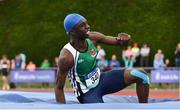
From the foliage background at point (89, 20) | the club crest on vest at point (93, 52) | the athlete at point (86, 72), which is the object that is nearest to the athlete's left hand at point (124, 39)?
the athlete at point (86, 72)

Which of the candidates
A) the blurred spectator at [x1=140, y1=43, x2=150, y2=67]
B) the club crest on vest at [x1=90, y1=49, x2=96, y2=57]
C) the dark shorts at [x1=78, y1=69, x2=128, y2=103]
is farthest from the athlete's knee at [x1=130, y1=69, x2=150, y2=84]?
the blurred spectator at [x1=140, y1=43, x2=150, y2=67]

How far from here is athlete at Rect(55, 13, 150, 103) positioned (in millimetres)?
5598

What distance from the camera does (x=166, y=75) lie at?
16109mm

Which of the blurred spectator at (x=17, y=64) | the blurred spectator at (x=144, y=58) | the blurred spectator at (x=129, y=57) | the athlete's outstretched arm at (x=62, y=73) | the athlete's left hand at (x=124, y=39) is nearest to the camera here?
the athlete's outstretched arm at (x=62, y=73)

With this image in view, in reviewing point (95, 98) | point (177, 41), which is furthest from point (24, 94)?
point (177, 41)

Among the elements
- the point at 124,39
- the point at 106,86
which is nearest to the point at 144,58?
the point at 106,86

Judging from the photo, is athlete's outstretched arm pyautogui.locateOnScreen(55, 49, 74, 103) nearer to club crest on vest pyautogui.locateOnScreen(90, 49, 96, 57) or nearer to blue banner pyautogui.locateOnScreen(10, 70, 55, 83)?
club crest on vest pyautogui.locateOnScreen(90, 49, 96, 57)

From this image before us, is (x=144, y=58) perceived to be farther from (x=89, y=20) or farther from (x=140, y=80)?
(x=140, y=80)

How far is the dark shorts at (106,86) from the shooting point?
18.9 feet

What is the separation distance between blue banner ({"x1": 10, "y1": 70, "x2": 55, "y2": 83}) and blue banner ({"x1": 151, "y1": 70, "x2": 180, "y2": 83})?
2809 millimetres

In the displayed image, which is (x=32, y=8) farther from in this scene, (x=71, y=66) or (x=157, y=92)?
(x=71, y=66)

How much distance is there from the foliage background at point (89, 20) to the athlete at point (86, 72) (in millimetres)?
17277

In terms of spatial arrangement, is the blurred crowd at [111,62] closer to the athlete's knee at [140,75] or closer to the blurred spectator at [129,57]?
the blurred spectator at [129,57]

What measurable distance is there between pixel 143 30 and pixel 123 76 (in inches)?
709
